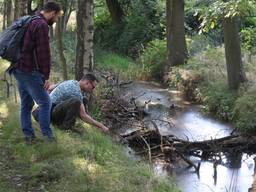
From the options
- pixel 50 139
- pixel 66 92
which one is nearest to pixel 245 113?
pixel 66 92

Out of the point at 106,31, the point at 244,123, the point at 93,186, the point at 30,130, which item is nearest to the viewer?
the point at 93,186

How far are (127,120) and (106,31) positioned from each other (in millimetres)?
21511

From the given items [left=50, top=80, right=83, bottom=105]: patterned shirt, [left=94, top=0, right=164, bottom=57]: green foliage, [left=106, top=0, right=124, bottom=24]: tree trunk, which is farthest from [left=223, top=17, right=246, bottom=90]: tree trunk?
[left=106, top=0, right=124, bottom=24]: tree trunk

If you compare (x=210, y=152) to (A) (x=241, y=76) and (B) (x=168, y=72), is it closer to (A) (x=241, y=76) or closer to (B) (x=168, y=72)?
(A) (x=241, y=76)

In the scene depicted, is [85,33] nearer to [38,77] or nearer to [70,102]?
[70,102]

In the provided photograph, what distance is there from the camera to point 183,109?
1677cm

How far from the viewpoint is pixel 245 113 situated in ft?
43.4

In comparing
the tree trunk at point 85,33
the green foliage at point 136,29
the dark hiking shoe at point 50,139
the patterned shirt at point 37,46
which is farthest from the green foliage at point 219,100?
the green foliage at point 136,29

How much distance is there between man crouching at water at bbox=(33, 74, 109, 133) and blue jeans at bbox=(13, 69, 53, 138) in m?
0.68

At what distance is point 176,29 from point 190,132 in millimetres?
9666

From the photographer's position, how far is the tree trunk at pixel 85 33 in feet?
35.4

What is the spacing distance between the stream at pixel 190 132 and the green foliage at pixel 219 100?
0.28 m

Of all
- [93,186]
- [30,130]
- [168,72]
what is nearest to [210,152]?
[30,130]

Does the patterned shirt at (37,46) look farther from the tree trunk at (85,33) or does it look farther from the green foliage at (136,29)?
the green foliage at (136,29)
